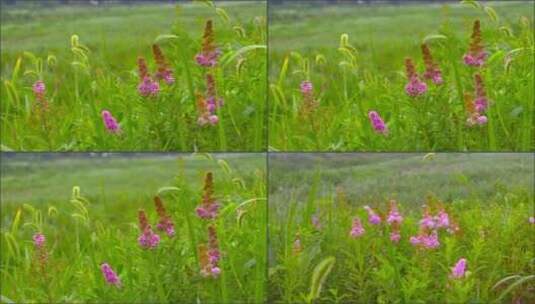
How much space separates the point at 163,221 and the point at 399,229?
616 millimetres

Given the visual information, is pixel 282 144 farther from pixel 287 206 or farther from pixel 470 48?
pixel 470 48

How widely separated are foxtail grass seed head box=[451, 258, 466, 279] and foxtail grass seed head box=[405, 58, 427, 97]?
446 mm

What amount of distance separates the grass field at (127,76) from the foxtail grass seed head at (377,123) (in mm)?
282

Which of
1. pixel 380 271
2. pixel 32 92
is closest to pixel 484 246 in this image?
pixel 380 271

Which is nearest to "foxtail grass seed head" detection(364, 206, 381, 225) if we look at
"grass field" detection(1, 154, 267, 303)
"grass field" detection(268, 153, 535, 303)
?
"grass field" detection(268, 153, 535, 303)

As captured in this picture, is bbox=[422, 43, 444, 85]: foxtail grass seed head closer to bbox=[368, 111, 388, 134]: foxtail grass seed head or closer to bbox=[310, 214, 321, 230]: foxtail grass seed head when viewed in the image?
bbox=[368, 111, 388, 134]: foxtail grass seed head

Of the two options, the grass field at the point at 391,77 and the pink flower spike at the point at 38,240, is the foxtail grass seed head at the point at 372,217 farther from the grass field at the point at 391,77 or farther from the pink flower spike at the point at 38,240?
the pink flower spike at the point at 38,240

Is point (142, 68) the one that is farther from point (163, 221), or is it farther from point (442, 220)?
point (442, 220)

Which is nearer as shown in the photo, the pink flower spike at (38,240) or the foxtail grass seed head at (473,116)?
the foxtail grass seed head at (473,116)

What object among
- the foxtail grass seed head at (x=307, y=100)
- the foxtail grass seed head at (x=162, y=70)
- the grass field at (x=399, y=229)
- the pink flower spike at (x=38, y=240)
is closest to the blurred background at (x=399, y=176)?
the grass field at (x=399, y=229)

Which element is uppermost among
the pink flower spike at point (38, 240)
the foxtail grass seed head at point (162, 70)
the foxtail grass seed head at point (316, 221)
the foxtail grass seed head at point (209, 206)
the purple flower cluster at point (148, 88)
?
the foxtail grass seed head at point (162, 70)

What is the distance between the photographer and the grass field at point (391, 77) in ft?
8.76

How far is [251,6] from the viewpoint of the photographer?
271 centimetres

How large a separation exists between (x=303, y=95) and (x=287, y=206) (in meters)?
0.29
